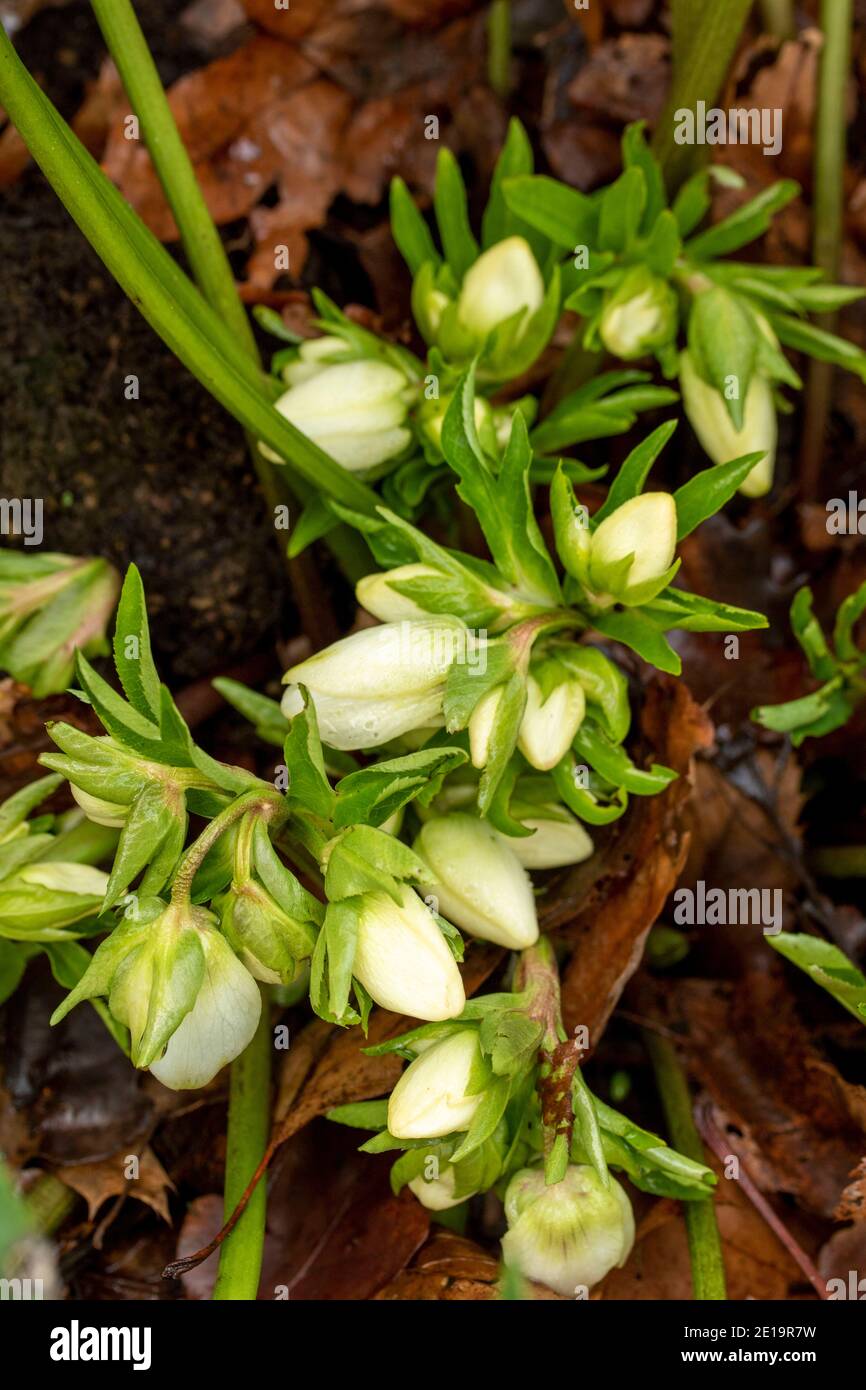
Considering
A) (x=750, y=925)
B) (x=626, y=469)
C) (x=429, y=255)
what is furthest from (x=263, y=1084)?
(x=429, y=255)

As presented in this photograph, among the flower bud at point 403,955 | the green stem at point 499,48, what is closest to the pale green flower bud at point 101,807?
the flower bud at point 403,955

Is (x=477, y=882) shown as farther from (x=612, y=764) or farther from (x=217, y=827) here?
(x=217, y=827)

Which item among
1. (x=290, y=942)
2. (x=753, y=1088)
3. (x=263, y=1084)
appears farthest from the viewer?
(x=753, y=1088)

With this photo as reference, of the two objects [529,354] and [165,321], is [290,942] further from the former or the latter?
[529,354]

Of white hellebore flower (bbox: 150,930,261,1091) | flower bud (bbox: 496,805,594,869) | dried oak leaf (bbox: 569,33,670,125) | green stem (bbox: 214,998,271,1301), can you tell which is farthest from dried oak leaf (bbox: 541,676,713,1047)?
dried oak leaf (bbox: 569,33,670,125)

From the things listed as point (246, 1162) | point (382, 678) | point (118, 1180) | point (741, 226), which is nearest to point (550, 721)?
point (382, 678)

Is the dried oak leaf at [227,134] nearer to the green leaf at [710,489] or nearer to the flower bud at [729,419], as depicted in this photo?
the flower bud at [729,419]
